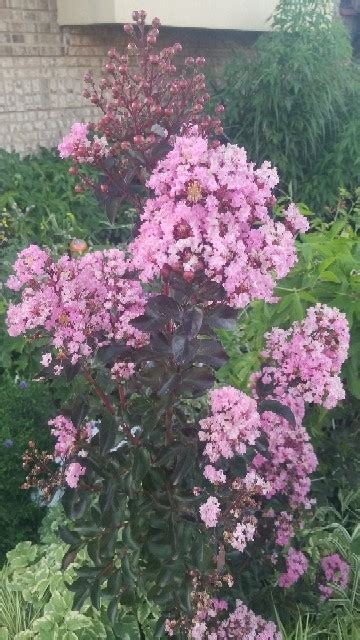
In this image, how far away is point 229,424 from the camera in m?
1.83

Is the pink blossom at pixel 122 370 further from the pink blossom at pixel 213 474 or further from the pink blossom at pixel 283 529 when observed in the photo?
the pink blossom at pixel 283 529

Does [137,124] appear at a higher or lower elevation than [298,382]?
higher

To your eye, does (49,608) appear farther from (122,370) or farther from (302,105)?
(302,105)

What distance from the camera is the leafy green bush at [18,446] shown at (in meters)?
3.22

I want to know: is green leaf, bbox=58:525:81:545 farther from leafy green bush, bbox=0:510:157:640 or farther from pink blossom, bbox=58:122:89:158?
pink blossom, bbox=58:122:89:158

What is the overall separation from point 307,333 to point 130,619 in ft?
4.20

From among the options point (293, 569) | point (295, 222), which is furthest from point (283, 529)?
point (295, 222)

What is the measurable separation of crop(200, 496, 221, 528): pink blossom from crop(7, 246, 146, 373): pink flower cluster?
0.49 meters

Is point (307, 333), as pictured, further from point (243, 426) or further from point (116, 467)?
point (116, 467)

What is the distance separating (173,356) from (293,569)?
105cm

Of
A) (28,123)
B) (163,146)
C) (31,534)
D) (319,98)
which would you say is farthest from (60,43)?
(163,146)

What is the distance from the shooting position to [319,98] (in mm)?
7359

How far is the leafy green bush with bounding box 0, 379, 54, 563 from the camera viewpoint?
3.22 meters

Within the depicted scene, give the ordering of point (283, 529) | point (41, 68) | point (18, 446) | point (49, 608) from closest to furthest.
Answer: point (283, 529)
point (49, 608)
point (18, 446)
point (41, 68)
